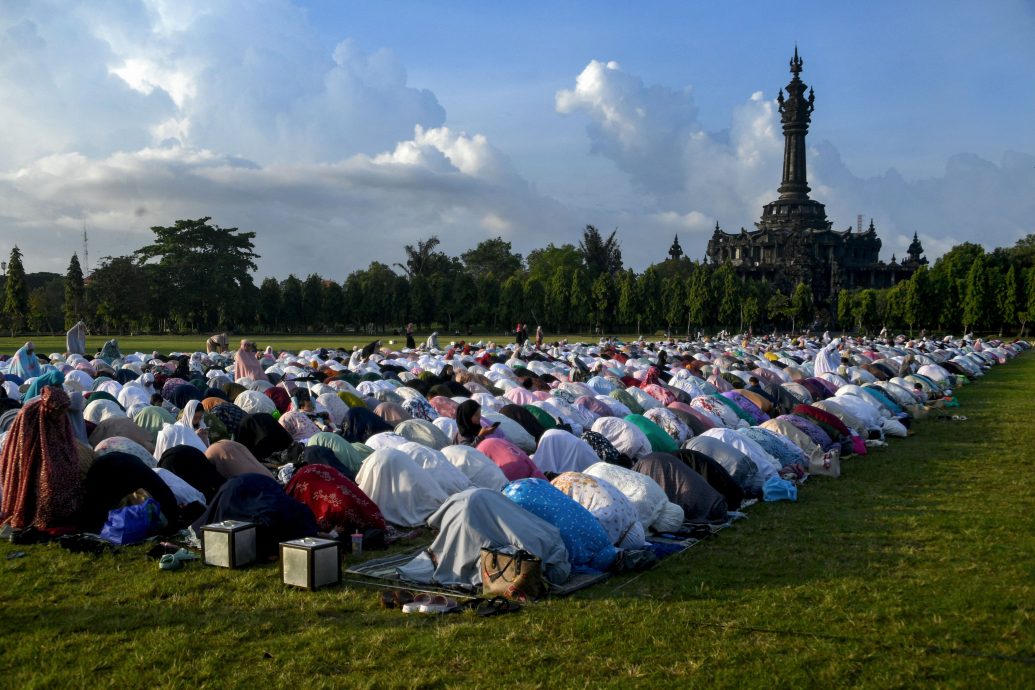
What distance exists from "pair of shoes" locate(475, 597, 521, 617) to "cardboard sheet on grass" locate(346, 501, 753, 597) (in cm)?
31

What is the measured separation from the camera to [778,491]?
9414 millimetres

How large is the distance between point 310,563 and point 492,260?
282 ft

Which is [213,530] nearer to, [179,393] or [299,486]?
[299,486]

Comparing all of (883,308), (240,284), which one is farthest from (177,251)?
(883,308)

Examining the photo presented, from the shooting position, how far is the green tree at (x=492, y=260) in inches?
3583

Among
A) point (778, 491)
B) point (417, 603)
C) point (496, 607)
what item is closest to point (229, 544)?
point (417, 603)

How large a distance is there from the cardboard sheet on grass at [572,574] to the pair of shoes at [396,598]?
232 millimetres

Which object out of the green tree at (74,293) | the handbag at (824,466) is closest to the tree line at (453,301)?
the green tree at (74,293)

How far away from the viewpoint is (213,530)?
21.8 ft

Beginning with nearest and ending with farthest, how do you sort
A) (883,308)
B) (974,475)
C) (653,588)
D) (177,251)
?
(653,588), (974,475), (883,308), (177,251)

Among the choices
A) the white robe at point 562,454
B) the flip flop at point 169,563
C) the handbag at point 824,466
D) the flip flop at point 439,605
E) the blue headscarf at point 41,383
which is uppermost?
the blue headscarf at point 41,383

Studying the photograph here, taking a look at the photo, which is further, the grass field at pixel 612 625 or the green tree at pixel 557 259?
the green tree at pixel 557 259

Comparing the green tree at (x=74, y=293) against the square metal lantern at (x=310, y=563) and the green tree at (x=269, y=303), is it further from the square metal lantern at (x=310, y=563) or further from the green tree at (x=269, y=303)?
the square metal lantern at (x=310, y=563)

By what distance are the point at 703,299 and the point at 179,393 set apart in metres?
49.0
